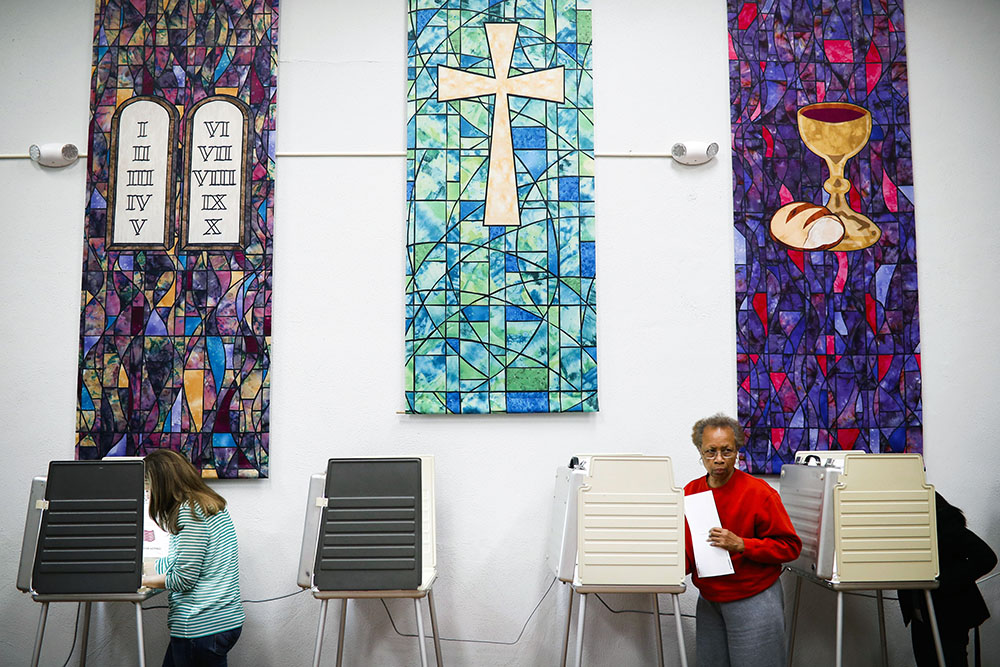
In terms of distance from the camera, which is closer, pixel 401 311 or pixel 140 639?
pixel 140 639

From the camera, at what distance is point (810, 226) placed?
411cm

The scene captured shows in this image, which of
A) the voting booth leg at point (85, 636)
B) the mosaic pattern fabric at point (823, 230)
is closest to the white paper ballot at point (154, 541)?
the voting booth leg at point (85, 636)

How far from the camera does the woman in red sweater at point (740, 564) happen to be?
2945 millimetres

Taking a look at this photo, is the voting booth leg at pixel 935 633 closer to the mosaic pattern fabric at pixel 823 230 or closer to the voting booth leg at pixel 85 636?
the mosaic pattern fabric at pixel 823 230

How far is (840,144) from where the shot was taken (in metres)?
4.16

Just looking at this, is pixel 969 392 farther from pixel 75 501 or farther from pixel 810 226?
pixel 75 501

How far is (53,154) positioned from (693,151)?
306 cm

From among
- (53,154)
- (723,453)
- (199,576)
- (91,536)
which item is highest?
(53,154)

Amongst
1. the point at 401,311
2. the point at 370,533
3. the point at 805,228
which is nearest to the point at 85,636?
the point at 370,533

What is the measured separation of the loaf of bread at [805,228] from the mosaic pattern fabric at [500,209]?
36.8 inches

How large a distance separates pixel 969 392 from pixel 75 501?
4.00m

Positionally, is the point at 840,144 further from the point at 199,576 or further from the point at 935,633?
the point at 199,576

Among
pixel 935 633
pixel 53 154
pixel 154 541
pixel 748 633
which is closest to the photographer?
pixel 748 633

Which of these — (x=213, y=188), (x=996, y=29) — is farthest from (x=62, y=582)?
(x=996, y=29)
